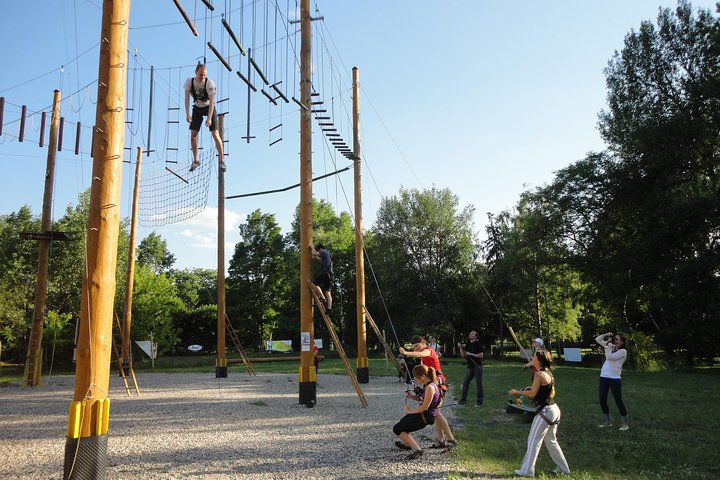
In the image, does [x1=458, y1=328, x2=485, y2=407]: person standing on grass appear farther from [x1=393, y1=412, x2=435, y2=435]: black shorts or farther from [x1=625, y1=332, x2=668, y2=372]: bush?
[x1=625, y1=332, x2=668, y2=372]: bush

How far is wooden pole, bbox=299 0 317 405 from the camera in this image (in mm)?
12414

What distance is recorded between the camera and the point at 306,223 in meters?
13.0

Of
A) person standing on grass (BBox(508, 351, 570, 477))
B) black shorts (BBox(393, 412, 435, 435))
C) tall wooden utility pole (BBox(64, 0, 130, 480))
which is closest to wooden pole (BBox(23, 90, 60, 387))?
tall wooden utility pole (BBox(64, 0, 130, 480))

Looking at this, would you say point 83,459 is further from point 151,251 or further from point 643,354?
point 151,251

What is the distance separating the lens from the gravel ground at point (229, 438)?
6.51 metres

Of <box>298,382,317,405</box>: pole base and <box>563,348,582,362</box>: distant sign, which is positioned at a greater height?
<box>298,382,317,405</box>: pole base

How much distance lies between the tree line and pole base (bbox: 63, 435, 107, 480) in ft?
44.1

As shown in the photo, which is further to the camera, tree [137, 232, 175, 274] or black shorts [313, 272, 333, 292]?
tree [137, 232, 175, 274]

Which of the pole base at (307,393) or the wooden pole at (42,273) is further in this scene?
the wooden pole at (42,273)

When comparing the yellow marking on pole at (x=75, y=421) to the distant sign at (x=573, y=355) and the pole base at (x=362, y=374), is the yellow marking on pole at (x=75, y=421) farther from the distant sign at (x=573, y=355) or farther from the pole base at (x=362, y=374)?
the distant sign at (x=573, y=355)

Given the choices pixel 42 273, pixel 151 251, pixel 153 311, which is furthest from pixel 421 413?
pixel 151 251

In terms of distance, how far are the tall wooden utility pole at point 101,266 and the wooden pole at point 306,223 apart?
701cm

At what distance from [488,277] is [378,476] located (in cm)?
4166

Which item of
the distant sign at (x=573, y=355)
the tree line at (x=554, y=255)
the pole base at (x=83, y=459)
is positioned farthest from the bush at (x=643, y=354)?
the pole base at (x=83, y=459)
